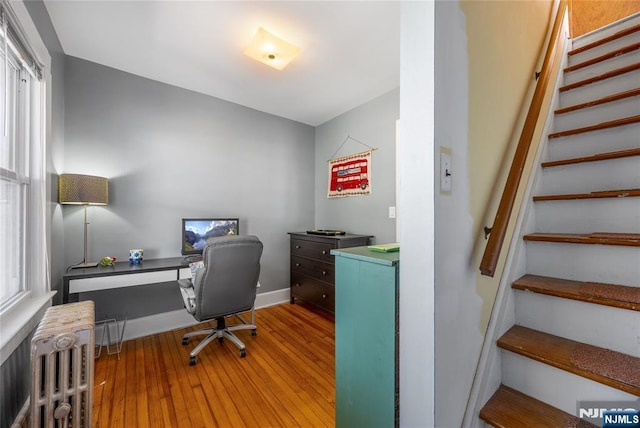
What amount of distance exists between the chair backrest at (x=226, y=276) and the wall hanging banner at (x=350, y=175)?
1602 millimetres

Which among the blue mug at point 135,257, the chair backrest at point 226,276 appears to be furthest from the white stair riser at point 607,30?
the blue mug at point 135,257

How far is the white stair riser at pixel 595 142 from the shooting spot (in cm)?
140

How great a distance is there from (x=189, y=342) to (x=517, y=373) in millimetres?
2625

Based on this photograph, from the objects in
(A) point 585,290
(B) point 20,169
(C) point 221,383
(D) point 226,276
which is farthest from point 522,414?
(B) point 20,169

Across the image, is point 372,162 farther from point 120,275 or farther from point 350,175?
point 120,275

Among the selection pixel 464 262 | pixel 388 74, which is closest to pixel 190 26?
pixel 388 74

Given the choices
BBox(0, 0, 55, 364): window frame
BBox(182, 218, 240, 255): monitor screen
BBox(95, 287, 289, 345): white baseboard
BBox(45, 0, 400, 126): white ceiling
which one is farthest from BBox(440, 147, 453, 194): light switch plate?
BBox(95, 287, 289, 345): white baseboard

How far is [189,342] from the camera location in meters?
2.50

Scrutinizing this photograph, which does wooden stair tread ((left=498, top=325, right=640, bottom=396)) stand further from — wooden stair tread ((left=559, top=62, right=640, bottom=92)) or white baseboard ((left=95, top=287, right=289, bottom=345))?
white baseboard ((left=95, top=287, right=289, bottom=345))

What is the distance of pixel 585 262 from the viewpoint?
1225 mm

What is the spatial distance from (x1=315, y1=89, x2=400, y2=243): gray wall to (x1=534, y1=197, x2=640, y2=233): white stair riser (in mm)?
1447

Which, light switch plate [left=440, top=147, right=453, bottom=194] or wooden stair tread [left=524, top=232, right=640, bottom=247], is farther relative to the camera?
wooden stair tread [left=524, top=232, right=640, bottom=247]

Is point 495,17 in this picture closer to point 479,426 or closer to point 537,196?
point 537,196

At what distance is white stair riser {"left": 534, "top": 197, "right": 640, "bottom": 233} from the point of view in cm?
122
